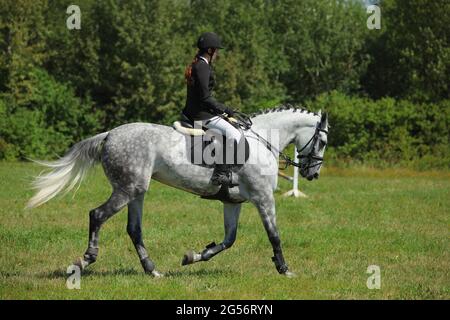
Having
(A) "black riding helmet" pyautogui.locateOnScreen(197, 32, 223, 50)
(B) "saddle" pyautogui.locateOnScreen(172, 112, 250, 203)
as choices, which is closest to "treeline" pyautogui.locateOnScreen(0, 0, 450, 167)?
(B) "saddle" pyautogui.locateOnScreen(172, 112, 250, 203)

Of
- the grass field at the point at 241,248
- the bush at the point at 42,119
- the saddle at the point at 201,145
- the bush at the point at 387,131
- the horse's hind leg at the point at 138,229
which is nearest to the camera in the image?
the grass field at the point at 241,248

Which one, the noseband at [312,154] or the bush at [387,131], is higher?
the noseband at [312,154]

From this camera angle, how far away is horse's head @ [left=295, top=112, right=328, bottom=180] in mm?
11711

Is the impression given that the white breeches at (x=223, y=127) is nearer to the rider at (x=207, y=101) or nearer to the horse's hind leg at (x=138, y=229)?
the rider at (x=207, y=101)

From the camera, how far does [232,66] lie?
1747 inches

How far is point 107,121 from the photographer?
4369cm

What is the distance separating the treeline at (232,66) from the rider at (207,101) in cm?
2649

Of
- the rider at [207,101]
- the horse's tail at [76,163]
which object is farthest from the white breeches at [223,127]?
the horse's tail at [76,163]

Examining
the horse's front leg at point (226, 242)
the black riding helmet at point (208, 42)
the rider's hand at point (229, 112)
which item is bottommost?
the horse's front leg at point (226, 242)

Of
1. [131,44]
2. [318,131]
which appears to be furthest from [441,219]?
[131,44]

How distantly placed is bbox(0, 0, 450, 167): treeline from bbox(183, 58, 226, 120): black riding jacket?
26.5m

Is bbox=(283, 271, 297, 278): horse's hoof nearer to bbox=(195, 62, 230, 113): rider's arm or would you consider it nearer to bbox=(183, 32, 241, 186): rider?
bbox=(183, 32, 241, 186): rider

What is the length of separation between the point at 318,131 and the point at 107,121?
33.0 metres

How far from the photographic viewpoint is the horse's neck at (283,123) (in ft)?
38.1
